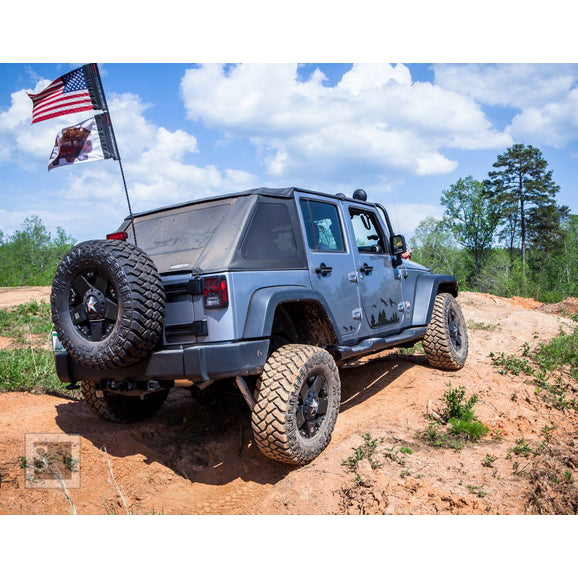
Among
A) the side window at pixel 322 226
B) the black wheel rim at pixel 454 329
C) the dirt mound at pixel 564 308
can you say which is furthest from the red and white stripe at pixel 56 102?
the dirt mound at pixel 564 308

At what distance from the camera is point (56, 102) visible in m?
4.26

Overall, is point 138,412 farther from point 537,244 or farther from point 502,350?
point 537,244

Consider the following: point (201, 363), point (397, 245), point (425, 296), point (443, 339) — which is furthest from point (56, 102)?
point (443, 339)

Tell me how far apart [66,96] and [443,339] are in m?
4.91

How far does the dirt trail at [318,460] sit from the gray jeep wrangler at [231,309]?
0.37 metres

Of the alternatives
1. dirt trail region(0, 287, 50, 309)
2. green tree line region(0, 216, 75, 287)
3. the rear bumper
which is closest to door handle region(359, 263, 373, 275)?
the rear bumper

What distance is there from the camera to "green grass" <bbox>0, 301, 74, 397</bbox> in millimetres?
5565

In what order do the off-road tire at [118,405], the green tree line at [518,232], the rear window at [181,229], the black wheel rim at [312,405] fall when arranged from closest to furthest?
1. the black wheel rim at [312,405]
2. the rear window at [181,229]
3. the off-road tire at [118,405]
4. the green tree line at [518,232]

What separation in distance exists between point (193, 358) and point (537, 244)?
Answer: 129 feet

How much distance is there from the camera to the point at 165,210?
441 cm

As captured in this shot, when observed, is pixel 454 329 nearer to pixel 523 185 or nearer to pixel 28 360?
pixel 28 360

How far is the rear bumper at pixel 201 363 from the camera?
3.15m

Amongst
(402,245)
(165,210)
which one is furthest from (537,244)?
(165,210)

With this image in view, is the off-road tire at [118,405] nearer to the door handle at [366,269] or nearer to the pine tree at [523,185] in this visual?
the door handle at [366,269]
